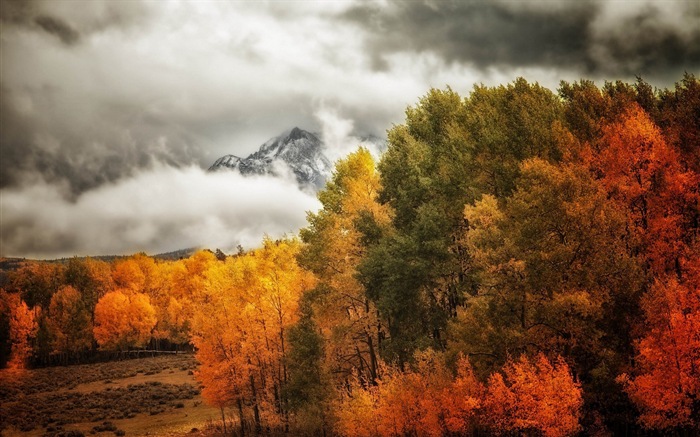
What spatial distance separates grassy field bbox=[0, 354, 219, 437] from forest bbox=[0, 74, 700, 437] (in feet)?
56.5

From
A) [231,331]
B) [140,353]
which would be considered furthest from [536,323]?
[140,353]

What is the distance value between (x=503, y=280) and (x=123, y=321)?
8640cm

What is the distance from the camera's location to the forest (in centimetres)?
1973

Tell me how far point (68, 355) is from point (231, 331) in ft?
271

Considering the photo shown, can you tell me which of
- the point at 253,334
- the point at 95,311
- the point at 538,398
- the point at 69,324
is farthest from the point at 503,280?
the point at 69,324

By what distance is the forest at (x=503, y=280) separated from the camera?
64.7 ft

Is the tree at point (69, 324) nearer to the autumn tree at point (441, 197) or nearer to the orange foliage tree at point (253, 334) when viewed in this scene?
the orange foliage tree at point (253, 334)

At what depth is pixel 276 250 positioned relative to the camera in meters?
41.6

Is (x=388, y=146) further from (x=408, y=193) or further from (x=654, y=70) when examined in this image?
(x=654, y=70)

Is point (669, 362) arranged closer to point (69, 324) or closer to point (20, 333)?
point (69, 324)

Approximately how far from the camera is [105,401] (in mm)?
60125

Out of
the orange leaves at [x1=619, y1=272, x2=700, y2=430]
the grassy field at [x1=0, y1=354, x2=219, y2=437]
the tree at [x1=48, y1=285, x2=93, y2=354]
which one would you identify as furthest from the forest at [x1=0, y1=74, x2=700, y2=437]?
the tree at [x1=48, y1=285, x2=93, y2=354]

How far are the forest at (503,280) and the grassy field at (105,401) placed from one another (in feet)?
56.5

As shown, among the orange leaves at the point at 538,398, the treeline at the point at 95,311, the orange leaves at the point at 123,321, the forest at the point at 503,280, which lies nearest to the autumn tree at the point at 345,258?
the forest at the point at 503,280
